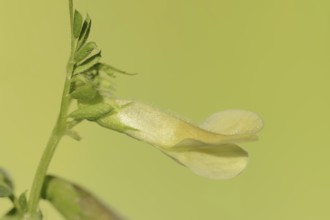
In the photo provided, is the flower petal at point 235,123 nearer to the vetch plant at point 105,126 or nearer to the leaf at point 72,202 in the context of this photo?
the vetch plant at point 105,126

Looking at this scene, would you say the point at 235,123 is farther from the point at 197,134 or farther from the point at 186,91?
the point at 186,91

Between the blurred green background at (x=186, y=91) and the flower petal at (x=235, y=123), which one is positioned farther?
the blurred green background at (x=186, y=91)

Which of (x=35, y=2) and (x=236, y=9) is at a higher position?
(x=236, y=9)

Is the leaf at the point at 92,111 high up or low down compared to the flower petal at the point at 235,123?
down

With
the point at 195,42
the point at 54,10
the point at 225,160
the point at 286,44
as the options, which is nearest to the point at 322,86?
the point at 286,44

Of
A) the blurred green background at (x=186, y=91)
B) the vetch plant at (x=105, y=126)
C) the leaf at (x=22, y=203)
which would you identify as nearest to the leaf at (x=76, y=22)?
the vetch plant at (x=105, y=126)

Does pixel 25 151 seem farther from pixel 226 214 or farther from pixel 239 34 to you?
pixel 239 34

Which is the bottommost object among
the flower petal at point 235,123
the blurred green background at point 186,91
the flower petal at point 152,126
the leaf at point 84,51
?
the blurred green background at point 186,91
